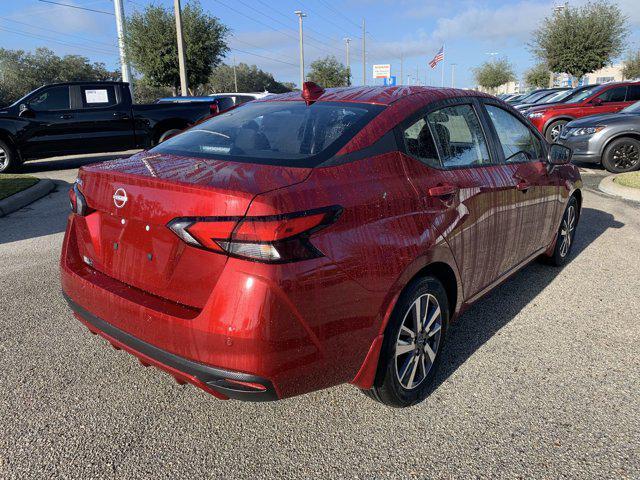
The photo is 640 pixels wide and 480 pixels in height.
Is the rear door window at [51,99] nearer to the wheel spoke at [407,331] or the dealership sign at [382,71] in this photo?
the wheel spoke at [407,331]

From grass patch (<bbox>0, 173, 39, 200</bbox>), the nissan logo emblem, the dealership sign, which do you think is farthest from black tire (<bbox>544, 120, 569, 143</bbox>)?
the dealership sign

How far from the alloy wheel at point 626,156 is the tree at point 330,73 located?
53356 mm

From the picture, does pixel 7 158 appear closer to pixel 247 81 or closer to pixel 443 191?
pixel 443 191

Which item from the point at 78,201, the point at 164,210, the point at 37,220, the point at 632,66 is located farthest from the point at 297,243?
the point at 632,66

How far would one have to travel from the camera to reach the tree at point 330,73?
203ft

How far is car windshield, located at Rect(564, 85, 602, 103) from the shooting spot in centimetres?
1487

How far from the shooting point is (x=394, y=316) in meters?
2.34

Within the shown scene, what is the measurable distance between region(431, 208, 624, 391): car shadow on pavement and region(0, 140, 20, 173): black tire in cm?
1113

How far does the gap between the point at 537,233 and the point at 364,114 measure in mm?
2093

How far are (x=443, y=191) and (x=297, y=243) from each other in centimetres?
105

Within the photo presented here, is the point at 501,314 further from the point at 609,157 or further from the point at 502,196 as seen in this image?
the point at 609,157

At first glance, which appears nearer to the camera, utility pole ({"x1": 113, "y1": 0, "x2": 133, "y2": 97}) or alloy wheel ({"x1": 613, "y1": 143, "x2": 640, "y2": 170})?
alloy wheel ({"x1": 613, "y1": 143, "x2": 640, "y2": 170})

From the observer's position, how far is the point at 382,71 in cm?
5478

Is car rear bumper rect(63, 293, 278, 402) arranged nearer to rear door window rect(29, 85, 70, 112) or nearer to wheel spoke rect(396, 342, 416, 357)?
wheel spoke rect(396, 342, 416, 357)
